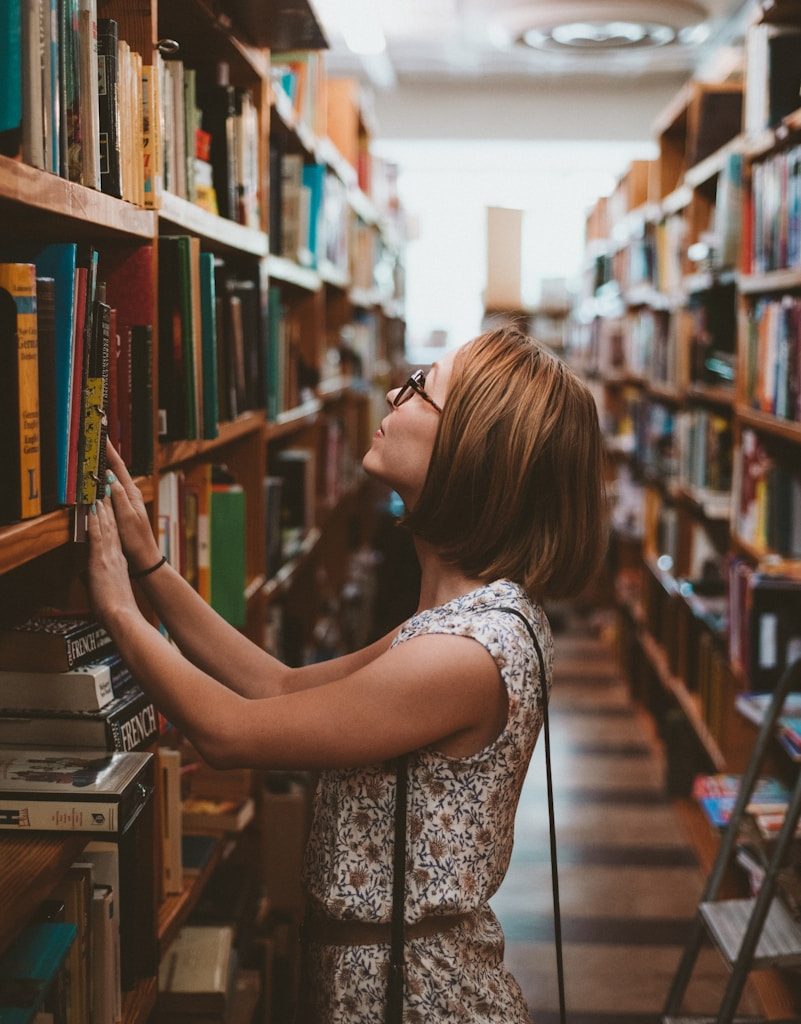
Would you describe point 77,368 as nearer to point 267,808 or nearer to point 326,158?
point 267,808

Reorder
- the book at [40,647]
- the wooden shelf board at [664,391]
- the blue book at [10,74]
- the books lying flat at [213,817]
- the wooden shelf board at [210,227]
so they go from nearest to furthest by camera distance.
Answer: the blue book at [10,74]
the book at [40,647]
the wooden shelf board at [210,227]
the books lying flat at [213,817]
the wooden shelf board at [664,391]

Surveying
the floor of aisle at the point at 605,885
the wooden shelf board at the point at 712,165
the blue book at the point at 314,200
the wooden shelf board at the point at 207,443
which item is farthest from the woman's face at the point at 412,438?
the wooden shelf board at the point at 712,165

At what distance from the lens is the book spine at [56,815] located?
119 cm

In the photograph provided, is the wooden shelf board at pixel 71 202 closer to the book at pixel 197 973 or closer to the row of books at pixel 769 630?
the book at pixel 197 973

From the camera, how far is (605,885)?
3500 mm

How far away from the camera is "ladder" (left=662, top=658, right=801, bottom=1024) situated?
2.05 m

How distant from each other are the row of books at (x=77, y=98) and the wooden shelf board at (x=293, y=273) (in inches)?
42.4

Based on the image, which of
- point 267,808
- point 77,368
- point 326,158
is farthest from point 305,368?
point 77,368

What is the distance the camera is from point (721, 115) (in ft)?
13.0

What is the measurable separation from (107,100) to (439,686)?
776mm

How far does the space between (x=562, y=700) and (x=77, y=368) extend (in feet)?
14.8

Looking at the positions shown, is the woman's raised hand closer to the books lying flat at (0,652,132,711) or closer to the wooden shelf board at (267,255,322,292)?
the books lying flat at (0,652,132,711)

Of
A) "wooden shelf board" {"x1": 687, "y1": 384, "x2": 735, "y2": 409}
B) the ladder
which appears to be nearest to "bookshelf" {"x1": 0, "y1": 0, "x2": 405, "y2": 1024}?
the ladder

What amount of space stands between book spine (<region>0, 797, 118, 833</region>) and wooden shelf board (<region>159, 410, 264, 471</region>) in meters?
0.57
